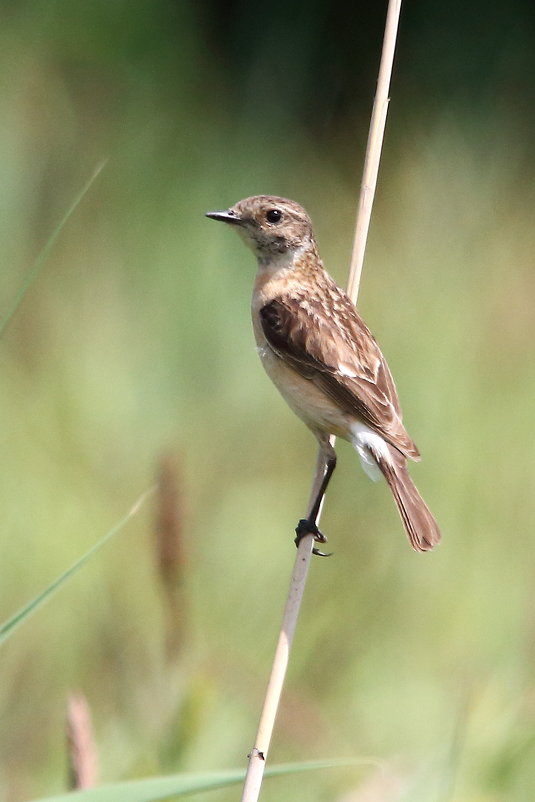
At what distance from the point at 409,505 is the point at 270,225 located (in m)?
1.04

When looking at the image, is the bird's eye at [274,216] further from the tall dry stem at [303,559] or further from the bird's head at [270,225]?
the tall dry stem at [303,559]

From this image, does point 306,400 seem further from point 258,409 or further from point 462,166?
point 462,166

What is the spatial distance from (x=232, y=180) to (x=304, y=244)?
2.23 meters

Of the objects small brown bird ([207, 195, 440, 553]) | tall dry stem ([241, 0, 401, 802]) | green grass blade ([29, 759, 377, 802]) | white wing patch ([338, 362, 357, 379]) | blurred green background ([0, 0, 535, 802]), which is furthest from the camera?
blurred green background ([0, 0, 535, 802])

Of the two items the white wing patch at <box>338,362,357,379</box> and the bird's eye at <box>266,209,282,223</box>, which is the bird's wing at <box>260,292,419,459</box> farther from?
the bird's eye at <box>266,209,282,223</box>

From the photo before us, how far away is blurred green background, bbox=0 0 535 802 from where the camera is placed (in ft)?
13.1

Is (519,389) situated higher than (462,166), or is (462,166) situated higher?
(462,166)

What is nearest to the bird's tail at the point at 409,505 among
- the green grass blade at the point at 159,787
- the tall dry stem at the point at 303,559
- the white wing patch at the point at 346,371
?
the white wing patch at the point at 346,371

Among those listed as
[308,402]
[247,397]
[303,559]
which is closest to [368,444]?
[308,402]

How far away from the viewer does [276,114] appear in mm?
6656

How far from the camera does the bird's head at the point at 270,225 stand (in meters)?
3.81

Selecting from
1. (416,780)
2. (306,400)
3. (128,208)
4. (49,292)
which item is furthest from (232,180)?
(416,780)

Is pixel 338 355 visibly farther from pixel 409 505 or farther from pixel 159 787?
pixel 159 787

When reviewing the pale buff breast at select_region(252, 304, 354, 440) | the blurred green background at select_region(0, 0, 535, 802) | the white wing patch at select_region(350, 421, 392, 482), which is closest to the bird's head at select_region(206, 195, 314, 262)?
the pale buff breast at select_region(252, 304, 354, 440)
